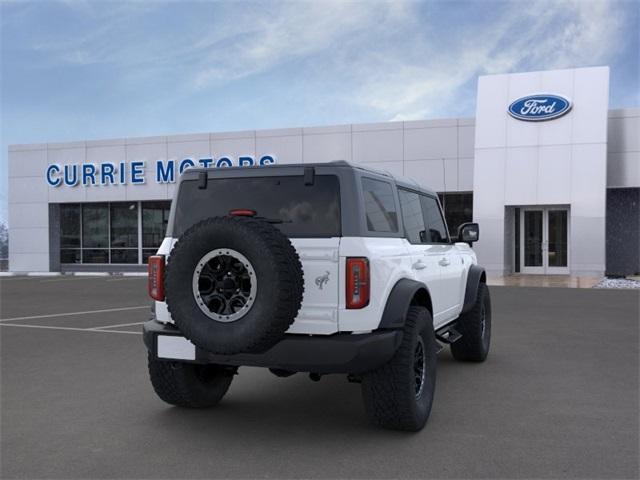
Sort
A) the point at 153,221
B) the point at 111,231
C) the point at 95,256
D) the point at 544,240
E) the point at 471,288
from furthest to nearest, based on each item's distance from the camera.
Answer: the point at 95,256, the point at 111,231, the point at 153,221, the point at 544,240, the point at 471,288

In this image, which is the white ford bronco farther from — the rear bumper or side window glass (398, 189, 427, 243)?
side window glass (398, 189, 427, 243)

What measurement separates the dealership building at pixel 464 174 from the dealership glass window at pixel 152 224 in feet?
0.15

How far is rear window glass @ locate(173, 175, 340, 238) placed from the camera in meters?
4.48

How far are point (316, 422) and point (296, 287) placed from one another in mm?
1409

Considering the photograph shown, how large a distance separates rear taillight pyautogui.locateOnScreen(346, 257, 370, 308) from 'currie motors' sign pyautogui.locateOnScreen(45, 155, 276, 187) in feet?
75.8

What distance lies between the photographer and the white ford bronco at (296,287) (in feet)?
13.5

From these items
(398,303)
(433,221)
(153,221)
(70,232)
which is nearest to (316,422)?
(398,303)

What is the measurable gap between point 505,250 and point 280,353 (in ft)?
65.7

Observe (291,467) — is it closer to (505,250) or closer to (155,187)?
(505,250)

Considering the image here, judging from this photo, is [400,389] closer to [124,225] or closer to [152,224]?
[152,224]

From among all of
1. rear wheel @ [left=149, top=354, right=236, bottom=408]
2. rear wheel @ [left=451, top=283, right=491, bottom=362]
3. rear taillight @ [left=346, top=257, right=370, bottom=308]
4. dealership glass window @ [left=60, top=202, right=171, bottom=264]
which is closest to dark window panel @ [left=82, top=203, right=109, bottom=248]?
dealership glass window @ [left=60, top=202, right=171, bottom=264]

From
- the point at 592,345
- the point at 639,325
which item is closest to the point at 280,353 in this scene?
the point at 592,345

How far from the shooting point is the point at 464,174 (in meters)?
24.9

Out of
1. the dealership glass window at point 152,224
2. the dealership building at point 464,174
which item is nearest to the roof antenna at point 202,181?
the dealership building at point 464,174
